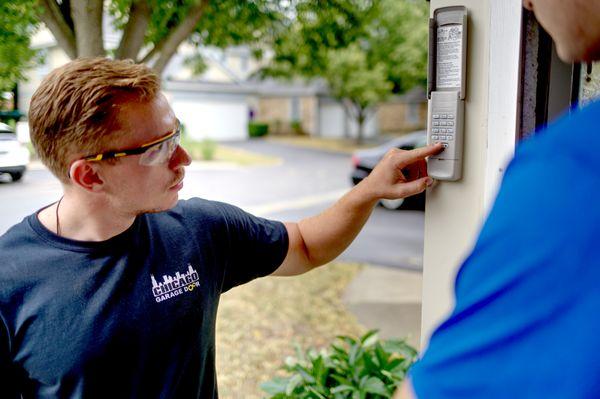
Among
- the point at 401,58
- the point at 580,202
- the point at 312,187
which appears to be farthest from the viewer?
the point at 401,58

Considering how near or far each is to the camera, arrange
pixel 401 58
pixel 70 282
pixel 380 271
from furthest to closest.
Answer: pixel 401 58 → pixel 380 271 → pixel 70 282

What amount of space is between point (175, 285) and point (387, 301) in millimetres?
4464

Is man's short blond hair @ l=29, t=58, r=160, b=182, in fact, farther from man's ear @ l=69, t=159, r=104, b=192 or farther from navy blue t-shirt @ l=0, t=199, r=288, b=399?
navy blue t-shirt @ l=0, t=199, r=288, b=399

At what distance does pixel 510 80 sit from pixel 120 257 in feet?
3.66

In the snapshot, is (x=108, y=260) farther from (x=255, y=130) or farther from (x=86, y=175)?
(x=255, y=130)

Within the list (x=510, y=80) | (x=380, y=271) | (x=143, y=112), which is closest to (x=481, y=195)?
(x=510, y=80)

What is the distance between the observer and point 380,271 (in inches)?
266

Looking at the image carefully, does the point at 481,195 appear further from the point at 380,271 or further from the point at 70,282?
the point at 380,271

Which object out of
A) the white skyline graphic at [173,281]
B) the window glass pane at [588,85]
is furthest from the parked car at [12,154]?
the window glass pane at [588,85]

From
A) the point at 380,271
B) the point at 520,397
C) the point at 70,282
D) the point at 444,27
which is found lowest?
the point at 380,271

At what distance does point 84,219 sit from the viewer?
1.39 m

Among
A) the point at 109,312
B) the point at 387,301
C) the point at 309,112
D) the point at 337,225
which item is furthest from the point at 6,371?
the point at 309,112

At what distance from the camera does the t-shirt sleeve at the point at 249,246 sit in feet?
5.33

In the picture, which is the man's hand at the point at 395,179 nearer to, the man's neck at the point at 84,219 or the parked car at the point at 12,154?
the man's neck at the point at 84,219
